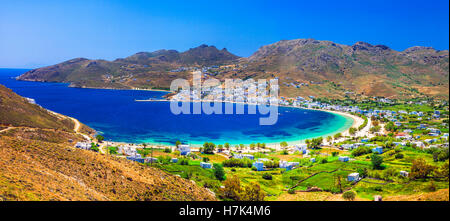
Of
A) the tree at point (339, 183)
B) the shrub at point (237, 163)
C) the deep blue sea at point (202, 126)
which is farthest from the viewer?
the deep blue sea at point (202, 126)

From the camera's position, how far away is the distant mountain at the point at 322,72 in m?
85.4

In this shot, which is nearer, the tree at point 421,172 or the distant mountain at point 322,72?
the tree at point 421,172

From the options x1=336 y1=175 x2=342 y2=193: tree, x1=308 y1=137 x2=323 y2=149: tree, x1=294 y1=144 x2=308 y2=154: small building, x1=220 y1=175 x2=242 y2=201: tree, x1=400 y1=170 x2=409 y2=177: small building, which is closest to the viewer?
x1=220 y1=175 x2=242 y2=201: tree

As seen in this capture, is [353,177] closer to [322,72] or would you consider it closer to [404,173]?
[404,173]

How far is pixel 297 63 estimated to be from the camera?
109 meters

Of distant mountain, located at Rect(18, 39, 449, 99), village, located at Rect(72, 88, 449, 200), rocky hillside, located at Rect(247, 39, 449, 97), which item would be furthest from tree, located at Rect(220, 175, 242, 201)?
rocky hillside, located at Rect(247, 39, 449, 97)

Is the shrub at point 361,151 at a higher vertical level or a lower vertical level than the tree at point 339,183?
higher

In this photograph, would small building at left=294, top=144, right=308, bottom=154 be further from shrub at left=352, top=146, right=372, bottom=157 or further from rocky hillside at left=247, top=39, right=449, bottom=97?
rocky hillside at left=247, top=39, right=449, bottom=97

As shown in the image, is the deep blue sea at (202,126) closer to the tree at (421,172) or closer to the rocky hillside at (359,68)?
the tree at (421,172)

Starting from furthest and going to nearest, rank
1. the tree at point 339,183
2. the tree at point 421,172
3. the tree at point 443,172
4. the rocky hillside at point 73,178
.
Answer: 1. the tree at point 421,172
2. the tree at point 443,172
3. the tree at point 339,183
4. the rocky hillside at point 73,178

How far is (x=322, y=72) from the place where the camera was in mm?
102688

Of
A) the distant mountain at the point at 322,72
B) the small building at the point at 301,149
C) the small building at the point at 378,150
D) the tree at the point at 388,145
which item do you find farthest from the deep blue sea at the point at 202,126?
the distant mountain at the point at 322,72

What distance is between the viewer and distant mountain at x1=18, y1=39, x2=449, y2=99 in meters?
85.4

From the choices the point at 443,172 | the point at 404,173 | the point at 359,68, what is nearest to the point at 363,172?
the point at 404,173
